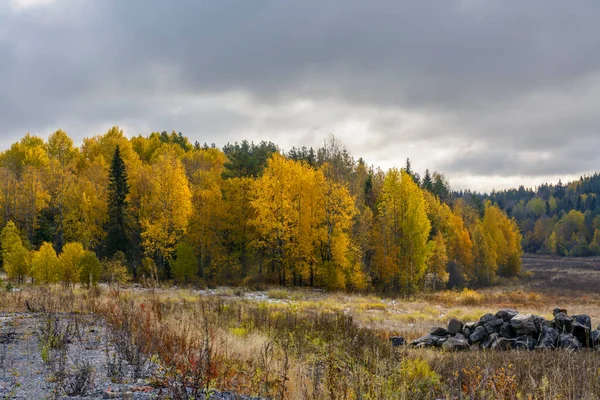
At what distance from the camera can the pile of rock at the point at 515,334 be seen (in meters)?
12.8

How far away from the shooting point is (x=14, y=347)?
7227 mm

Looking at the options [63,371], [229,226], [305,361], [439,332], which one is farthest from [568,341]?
[229,226]

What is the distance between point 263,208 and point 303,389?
27078 mm

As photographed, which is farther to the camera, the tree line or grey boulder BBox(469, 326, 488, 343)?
the tree line

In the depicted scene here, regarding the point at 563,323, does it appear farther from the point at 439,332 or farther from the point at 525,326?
the point at 439,332

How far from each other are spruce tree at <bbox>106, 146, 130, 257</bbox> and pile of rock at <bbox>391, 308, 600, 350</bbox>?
91.8 ft

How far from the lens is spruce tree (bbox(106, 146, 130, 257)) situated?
34688mm

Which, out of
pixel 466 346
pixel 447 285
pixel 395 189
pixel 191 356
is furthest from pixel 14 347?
pixel 447 285

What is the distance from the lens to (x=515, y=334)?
14.0m

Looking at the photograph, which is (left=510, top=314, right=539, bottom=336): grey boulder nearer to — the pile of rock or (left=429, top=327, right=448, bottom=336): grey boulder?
the pile of rock

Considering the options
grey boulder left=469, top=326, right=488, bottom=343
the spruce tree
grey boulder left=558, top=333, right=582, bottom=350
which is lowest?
grey boulder left=469, top=326, right=488, bottom=343

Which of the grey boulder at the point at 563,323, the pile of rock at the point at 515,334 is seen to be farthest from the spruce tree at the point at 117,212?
the grey boulder at the point at 563,323

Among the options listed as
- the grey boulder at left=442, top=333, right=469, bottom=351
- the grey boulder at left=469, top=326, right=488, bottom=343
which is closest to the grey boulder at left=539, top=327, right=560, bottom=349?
the grey boulder at left=469, top=326, right=488, bottom=343

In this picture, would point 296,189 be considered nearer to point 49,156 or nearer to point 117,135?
point 49,156
